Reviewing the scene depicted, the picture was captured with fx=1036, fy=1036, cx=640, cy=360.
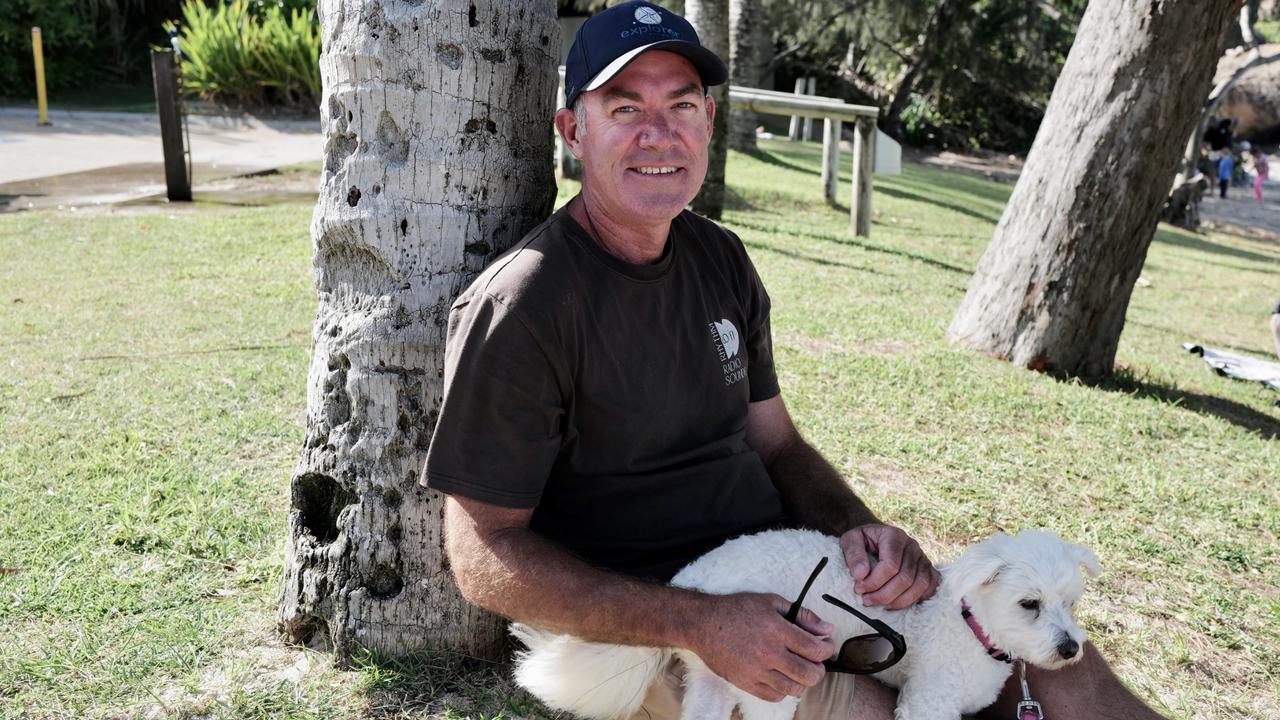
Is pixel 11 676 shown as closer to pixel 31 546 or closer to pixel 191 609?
pixel 191 609

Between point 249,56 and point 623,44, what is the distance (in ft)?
50.7

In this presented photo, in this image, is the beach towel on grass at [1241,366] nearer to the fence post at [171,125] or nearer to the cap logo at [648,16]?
the cap logo at [648,16]

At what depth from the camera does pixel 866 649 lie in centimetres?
227

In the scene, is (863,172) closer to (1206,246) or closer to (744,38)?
(744,38)

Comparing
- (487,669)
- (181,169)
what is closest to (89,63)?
(181,169)

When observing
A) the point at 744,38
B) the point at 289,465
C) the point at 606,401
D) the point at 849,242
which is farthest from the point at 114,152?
the point at 606,401

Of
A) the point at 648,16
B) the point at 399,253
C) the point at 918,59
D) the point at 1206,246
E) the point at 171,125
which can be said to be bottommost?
the point at 1206,246

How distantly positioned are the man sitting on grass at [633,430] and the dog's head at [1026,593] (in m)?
0.15

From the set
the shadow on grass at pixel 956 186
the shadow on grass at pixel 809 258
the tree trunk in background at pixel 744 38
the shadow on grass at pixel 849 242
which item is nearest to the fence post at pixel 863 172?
the shadow on grass at pixel 849 242

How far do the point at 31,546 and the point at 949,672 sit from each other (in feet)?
9.39

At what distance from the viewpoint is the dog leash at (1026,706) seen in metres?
2.39

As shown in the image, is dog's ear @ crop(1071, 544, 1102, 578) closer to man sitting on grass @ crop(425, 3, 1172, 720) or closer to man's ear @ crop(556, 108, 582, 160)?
man sitting on grass @ crop(425, 3, 1172, 720)

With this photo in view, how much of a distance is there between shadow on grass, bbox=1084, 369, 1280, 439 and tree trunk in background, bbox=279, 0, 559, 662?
15.6 ft

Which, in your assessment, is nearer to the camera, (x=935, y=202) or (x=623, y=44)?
(x=623, y=44)
